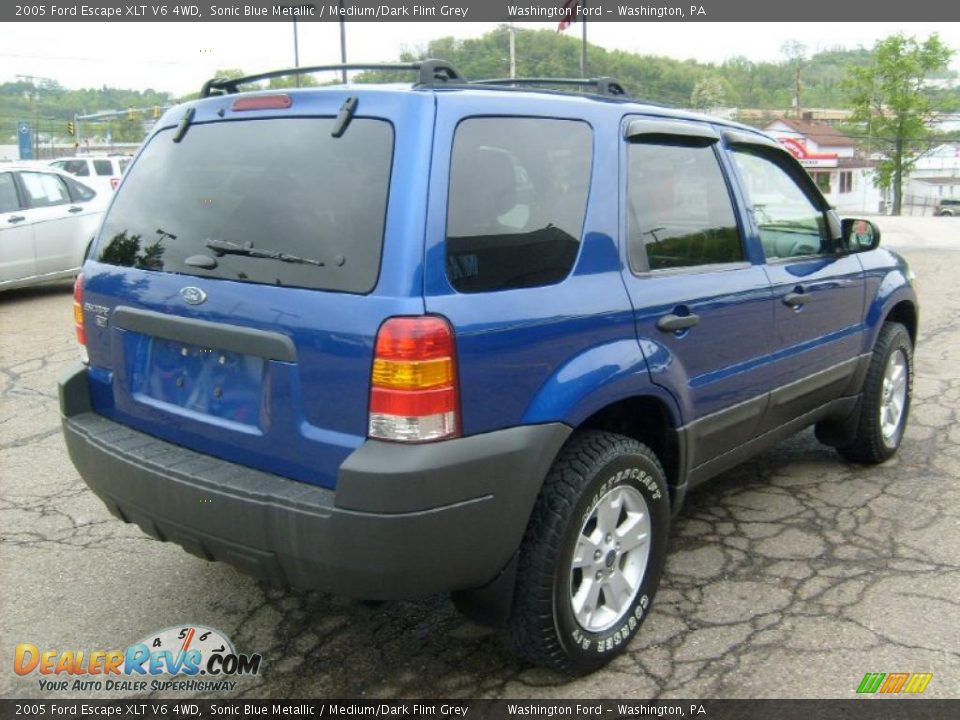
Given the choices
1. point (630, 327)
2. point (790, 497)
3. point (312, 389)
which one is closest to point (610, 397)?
point (630, 327)

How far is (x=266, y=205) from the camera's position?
99.2 inches

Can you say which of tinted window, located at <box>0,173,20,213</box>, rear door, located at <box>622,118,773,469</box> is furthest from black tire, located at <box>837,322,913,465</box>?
tinted window, located at <box>0,173,20,213</box>

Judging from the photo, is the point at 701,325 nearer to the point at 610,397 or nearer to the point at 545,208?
the point at 610,397

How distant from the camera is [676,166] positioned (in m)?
3.28

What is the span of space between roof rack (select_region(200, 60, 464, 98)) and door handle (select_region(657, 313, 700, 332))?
1.04 metres

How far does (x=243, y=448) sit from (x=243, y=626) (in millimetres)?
933

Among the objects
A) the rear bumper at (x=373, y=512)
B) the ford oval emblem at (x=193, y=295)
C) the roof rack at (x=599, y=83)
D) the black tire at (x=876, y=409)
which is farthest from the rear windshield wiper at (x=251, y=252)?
the black tire at (x=876, y=409)

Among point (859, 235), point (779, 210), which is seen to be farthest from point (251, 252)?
point (859, 235)

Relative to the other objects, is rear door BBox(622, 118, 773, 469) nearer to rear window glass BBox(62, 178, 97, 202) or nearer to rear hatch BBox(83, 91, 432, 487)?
rear hatch BBox(83, 91, 432, 487)

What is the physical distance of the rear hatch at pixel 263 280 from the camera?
2291 millimetres

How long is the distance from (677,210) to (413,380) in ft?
4.91

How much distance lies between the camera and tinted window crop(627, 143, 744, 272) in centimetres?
299

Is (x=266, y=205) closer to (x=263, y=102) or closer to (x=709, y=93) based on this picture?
(x=263, y=102)
